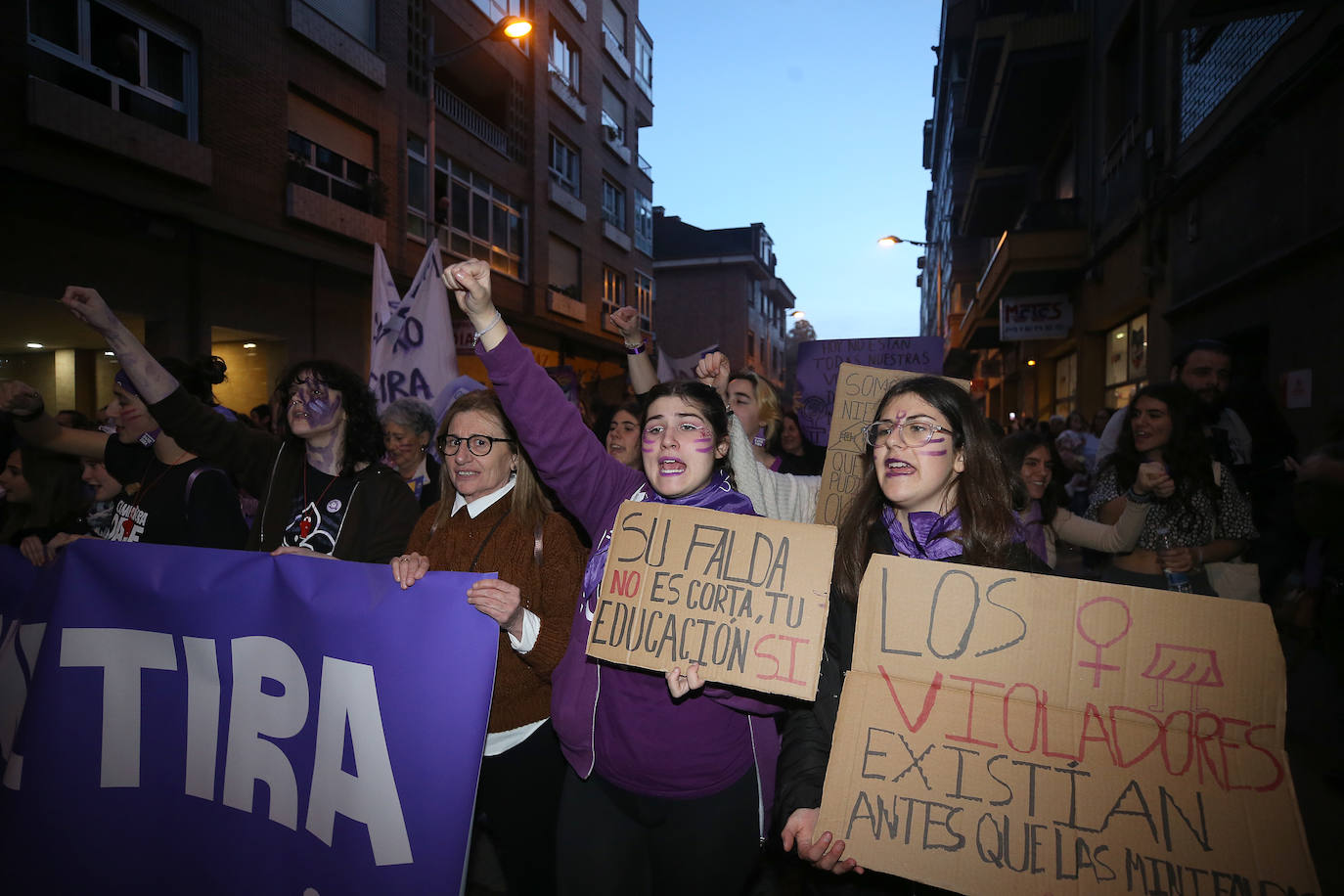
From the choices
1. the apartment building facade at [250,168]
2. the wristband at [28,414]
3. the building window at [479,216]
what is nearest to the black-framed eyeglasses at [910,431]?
the wristband at [28,414]

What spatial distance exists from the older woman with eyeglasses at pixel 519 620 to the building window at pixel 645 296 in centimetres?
2537

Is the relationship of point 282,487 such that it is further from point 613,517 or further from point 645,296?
point 645,296

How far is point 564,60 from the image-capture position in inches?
888

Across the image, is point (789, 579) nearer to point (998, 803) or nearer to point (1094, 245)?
point (998, 803)

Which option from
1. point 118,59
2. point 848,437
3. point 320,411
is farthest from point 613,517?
point 118,59

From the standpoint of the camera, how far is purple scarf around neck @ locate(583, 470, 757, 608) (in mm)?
2180

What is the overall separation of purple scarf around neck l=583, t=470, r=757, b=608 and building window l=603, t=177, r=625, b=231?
79.7 feet

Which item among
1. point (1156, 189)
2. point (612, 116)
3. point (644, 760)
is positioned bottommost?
point (644, 760)

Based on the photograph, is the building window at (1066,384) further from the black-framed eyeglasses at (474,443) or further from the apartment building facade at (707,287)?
the apartment building facade at (707,287)

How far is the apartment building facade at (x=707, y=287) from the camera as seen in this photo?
40312 mm

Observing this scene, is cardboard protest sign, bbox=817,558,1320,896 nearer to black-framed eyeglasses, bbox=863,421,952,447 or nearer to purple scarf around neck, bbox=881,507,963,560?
purple scarf around neck, bbox=881,507,963,560

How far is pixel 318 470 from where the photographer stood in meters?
3.01

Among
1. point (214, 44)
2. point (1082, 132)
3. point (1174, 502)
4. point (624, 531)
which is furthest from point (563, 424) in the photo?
point (1082, 132)

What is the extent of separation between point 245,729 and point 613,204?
85.8ft
